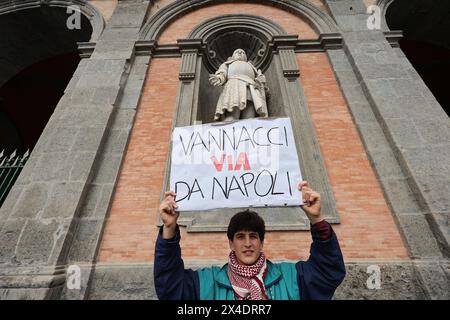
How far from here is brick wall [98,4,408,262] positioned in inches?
129

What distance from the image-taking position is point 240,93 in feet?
15.7

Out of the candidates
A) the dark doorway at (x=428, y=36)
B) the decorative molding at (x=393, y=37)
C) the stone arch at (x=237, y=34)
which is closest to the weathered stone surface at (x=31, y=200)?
the stone arch at (x=237, y=34)

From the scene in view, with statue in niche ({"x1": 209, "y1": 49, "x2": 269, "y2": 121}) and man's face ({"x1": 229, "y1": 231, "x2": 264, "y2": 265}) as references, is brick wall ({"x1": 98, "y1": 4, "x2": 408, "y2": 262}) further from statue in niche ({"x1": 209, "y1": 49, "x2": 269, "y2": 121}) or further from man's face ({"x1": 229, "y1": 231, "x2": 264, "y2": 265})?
man's face ({"x1": 229, "y1": 231, "x2": 264, "y2": 265})

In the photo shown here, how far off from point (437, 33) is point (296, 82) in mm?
6067

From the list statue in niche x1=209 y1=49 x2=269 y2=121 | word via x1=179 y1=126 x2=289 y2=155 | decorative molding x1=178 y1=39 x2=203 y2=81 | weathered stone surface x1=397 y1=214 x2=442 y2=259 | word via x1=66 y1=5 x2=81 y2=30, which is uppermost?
word via x1=66 y1=5 x2=81 y2=30

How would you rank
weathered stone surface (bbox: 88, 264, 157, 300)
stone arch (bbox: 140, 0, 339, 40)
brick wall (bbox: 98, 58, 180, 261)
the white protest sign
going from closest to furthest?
the white protest sign < weathered stone surface (bbox: 88, 264, 157, 300) < brick wall (bbox: 98, 58, 180, 261) < stone arch (bbox: 140, 0, 339, 40)

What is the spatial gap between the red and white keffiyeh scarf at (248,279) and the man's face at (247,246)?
4 centimetres

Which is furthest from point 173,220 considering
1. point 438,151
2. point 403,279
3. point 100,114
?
point 438,151

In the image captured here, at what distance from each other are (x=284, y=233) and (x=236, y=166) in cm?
166

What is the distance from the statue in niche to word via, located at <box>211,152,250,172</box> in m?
2.44

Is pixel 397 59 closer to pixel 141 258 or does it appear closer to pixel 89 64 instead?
pixel 141 258

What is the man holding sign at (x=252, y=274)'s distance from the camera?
1563 mm

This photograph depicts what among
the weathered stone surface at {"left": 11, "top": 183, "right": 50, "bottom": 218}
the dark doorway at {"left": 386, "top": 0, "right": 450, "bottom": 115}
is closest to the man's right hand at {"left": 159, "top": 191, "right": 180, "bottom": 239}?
the weathered stone surface at {"left": 11, "top": 183, "right": 50, "bottom": 218}

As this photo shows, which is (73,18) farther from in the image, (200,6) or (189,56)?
(189,56)
